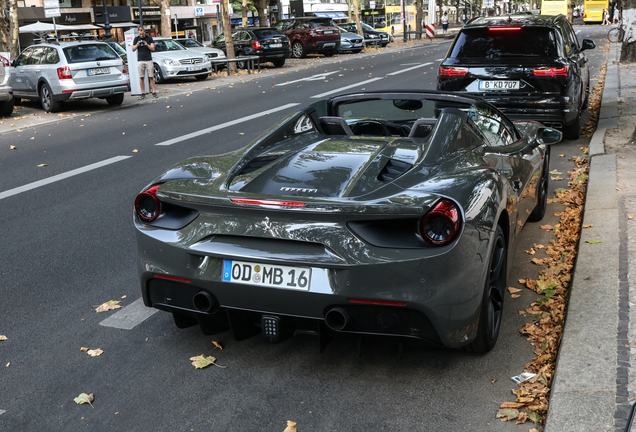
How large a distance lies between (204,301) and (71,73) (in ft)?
45.5

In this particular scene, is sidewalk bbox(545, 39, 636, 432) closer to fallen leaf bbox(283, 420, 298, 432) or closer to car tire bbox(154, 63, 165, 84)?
fallen leaf bbox(283, 420, 298, 432)

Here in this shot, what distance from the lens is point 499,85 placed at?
9000mm

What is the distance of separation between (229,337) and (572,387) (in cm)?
191

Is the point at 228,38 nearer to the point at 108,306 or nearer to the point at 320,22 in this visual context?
the point at 320,22

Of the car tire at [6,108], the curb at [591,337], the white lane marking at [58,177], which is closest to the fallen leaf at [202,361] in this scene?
the curb at [591,337]

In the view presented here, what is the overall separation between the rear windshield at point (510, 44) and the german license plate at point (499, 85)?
36cm

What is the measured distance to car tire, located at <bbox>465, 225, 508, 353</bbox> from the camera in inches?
137

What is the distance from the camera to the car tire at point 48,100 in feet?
53.2

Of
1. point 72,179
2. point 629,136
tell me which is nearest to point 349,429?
point 72,179

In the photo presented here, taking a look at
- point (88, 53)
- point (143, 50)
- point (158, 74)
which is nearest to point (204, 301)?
point (88, 53)

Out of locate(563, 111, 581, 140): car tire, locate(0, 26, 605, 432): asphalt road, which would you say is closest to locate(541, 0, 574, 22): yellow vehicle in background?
locate(563, 111, 581, 140): car tire

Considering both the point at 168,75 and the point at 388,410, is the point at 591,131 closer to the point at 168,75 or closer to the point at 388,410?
the point at 388,410

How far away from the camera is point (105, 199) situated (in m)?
7.66

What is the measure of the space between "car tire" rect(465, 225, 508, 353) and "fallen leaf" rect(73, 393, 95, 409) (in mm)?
1935
